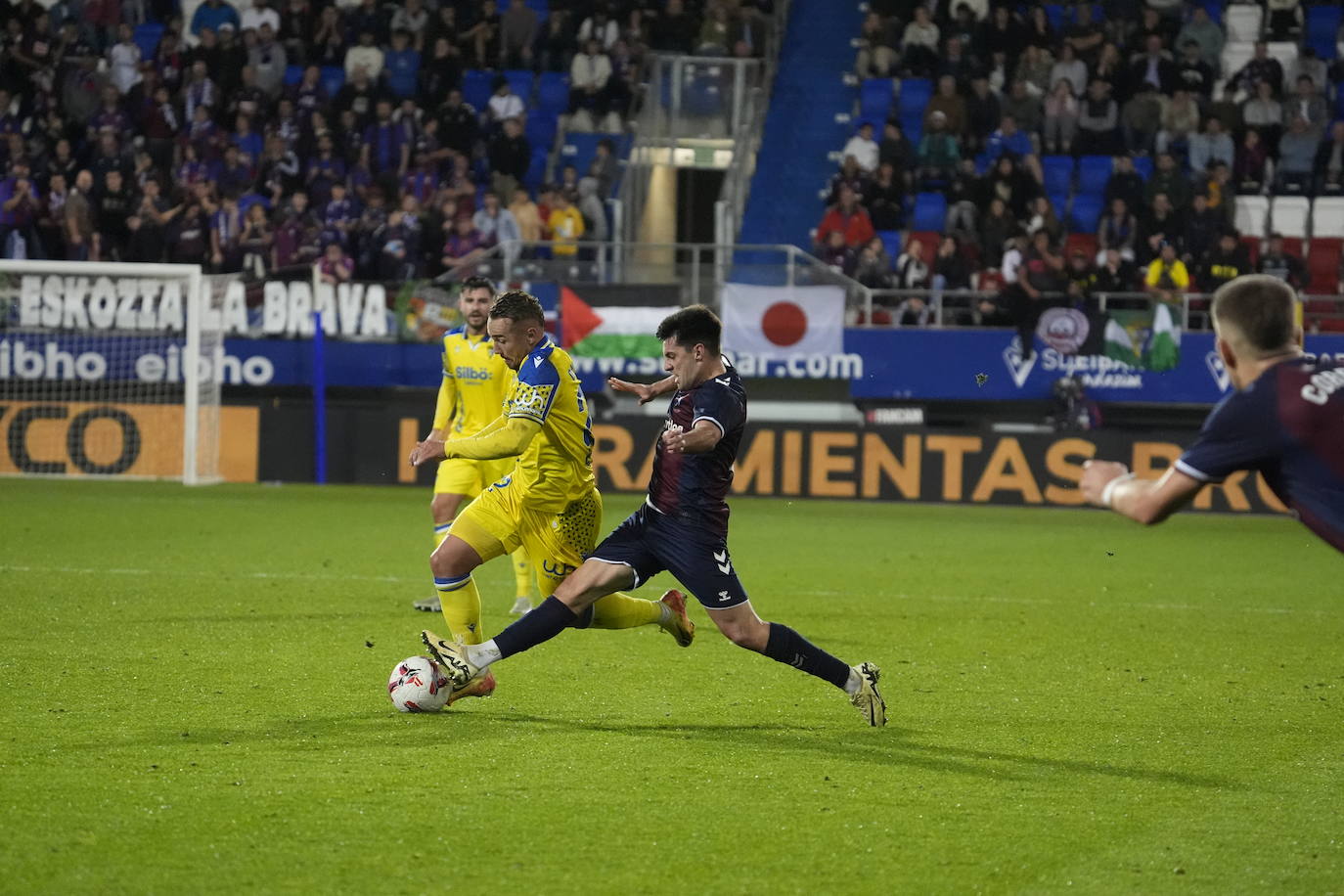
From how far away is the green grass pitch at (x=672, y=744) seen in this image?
5004 millimetres

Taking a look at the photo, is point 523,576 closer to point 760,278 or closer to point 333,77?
point 760,278

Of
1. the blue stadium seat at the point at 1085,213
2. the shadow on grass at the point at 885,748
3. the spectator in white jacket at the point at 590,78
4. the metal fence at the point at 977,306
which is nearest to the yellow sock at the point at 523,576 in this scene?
the shadow on grass at the point at 885,748

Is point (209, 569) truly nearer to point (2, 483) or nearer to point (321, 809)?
point (321, 809)

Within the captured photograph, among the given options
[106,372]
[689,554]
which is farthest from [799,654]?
[106,372]

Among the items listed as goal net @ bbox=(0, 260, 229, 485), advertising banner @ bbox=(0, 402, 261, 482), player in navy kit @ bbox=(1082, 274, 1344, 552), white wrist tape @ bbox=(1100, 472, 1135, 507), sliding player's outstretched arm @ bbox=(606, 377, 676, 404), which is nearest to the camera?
player in navy kit @ bbox=(1082, 274, 1344, 552)

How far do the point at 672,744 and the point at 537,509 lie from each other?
1.39 meters

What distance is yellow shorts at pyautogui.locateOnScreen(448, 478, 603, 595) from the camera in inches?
300

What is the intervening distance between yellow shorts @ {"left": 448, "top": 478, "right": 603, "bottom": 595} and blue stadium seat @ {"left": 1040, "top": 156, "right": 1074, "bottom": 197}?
17361 mm

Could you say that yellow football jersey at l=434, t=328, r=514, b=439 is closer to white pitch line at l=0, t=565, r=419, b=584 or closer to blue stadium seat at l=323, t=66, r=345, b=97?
white pitch line at l=0, t=565, r=419, b=584

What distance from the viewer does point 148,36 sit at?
86.8 ft

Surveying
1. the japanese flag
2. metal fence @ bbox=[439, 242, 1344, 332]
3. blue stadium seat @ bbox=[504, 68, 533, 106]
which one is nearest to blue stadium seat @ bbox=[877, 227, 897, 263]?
metal fence @ bbox=[439, 242, 1344, 332]

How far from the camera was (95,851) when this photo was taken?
16.3 feet

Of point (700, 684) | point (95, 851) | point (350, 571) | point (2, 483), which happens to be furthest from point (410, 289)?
point (95, 851)

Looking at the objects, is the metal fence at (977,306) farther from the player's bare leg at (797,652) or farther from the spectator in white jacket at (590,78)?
the player's bare leg at (797,652)
